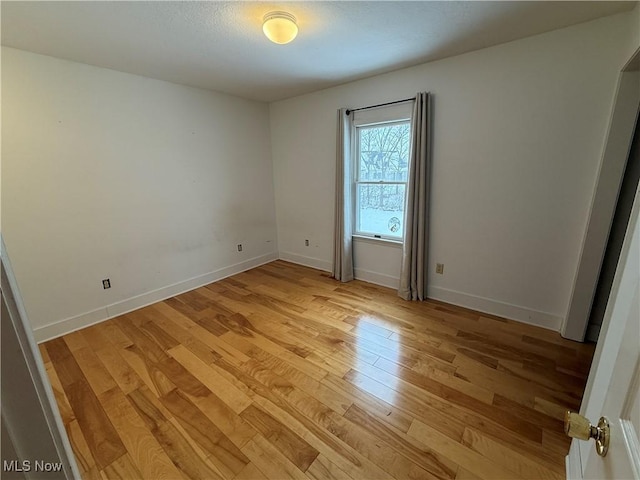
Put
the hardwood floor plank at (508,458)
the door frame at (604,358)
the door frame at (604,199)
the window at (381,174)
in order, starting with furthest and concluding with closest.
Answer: the window at (381,174), the door frame at (604,199), the hardwood floor plank at (508,458), the door frame at (604,358)

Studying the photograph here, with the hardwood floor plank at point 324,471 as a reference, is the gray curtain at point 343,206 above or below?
above

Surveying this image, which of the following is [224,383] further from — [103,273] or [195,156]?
[195,156]

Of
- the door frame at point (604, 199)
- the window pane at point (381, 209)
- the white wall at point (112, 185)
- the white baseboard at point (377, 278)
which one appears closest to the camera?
the door frame at point (604, 199)

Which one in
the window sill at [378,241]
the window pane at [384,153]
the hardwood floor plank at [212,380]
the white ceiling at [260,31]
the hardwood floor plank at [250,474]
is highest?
the white ceiling at [260,31]

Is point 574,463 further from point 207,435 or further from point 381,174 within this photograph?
point 381,174

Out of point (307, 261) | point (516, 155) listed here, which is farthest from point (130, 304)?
point (516, 155)

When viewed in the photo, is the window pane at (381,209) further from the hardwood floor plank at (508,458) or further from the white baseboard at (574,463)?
the white baseboard at (574,463)

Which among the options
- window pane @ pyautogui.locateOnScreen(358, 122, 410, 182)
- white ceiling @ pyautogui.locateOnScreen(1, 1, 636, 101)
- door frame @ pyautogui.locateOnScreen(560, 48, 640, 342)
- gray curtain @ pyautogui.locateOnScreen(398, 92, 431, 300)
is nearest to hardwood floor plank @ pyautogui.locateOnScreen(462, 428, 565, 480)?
door frame @ pyautogui.locateOnScreen(560, 48, 640, 342)

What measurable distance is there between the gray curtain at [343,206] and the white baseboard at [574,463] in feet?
8.05

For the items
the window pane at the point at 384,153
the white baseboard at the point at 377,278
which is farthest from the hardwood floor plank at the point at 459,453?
the window pane at the point at 384,153

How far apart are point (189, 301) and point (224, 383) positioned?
1501mm

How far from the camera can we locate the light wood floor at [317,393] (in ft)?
4.55

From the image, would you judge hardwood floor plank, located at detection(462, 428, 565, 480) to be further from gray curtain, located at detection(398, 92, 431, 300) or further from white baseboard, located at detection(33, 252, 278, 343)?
white baseboard, located at detection(33, 252, 278, 343)

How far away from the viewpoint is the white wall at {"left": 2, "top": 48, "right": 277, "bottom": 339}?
223 cm
